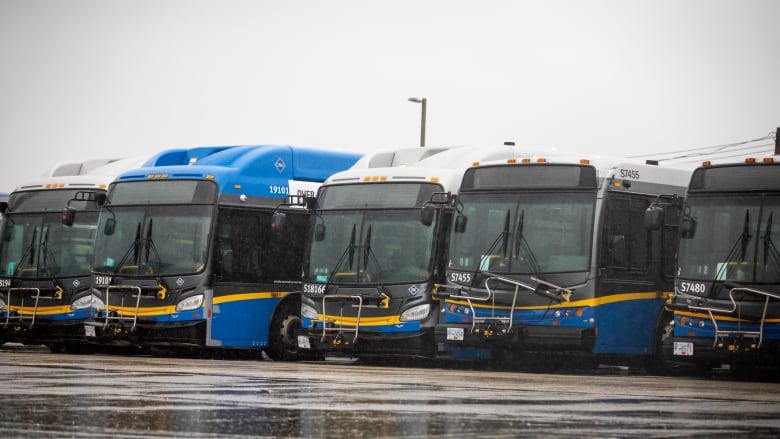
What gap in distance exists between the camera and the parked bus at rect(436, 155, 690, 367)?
64.9ft

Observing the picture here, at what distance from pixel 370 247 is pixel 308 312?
60.5 inches

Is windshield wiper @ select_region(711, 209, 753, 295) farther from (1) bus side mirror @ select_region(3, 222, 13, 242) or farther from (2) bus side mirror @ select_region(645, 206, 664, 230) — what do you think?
(1) bus side mirror @ select_region(3, 222, 13, 242)

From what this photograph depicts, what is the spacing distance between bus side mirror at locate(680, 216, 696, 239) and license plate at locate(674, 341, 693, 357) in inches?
57.3

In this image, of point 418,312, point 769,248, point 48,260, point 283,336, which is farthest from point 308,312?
point 769,248

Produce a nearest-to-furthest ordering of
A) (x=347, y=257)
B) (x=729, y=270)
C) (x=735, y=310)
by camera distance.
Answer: (x=735, y=310) < (x=729, y=270) < (x=347, y=257)

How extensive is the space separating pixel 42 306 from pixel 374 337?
7013 millimetres

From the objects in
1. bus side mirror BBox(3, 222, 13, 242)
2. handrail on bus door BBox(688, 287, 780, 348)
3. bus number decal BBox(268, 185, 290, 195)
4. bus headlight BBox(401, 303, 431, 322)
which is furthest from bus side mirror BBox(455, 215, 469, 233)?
bus side mirror BBox(3, 222, 13, 242)

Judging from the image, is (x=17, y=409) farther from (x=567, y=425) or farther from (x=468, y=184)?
(x=468, y=184)

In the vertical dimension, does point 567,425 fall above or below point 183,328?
above

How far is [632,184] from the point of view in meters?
20.7

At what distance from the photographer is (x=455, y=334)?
67.5ft

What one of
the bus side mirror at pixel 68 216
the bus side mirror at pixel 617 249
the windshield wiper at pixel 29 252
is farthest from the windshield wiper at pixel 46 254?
the bus side mirror at pixel 617 249

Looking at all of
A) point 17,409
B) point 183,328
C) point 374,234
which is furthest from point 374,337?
point 17,409

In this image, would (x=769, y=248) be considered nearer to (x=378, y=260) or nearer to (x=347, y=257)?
(x=378, y=260)
